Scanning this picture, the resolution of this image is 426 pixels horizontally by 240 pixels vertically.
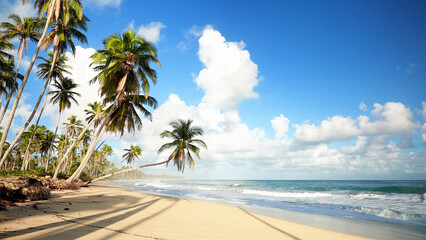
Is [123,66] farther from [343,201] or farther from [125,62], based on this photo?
[343,201]

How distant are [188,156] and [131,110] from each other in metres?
7.28

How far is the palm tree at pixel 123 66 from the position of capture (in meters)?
14.2

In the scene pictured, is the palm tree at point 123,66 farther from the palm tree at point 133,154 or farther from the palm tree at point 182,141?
the palm tree at point 133,154

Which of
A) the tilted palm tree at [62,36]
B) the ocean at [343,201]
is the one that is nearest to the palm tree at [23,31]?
the tilted palm tree at [62,36]

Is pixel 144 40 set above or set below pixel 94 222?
above

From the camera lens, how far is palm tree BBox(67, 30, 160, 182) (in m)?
14.2

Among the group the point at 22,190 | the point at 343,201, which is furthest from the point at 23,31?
the point at 343,201

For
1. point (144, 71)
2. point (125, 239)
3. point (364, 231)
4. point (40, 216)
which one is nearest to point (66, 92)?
point (144, 71)

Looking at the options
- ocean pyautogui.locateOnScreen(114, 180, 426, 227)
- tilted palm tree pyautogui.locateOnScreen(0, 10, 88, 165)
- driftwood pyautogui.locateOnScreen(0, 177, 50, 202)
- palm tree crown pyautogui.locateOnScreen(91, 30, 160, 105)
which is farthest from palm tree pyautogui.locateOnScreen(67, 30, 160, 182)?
ocean pyautogui.locateOnScreen(114, 180, 426, 227)

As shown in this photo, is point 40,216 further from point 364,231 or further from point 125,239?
point 364,231

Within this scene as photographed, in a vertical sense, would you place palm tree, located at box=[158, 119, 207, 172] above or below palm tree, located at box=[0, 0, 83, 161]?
below

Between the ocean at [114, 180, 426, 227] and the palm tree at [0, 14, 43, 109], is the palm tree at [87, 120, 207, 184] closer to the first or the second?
the ocean at [114, 180, 426, 227]

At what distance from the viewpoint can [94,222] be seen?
498 centimetres

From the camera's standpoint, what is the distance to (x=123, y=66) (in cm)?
1443
